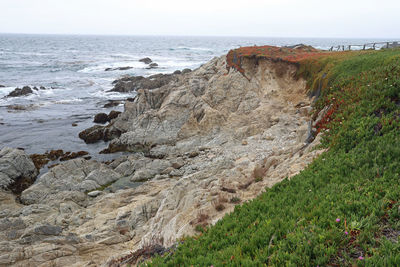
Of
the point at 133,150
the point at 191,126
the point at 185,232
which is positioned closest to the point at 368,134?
the point at 185,232

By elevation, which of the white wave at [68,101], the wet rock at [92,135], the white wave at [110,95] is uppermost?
the white wave at [110,95]

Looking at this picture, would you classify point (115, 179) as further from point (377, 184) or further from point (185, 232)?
point (377, 184)

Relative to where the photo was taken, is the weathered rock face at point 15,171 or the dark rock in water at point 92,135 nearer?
the weathered rock face at point 15,171

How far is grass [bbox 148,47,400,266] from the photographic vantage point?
6.05m

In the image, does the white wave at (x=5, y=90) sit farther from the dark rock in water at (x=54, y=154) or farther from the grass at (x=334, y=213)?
the grass at (x=334, y=213)

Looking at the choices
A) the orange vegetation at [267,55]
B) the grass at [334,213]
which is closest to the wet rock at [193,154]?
the grass at [334,213]

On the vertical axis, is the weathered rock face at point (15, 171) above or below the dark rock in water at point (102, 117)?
below

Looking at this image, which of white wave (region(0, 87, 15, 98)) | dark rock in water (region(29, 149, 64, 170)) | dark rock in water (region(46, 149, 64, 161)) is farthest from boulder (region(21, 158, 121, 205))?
white wave (region(0, 87, 15, 98))

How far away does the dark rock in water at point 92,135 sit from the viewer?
108 ft

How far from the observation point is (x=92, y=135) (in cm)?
3341

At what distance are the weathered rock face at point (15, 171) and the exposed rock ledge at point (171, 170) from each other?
213 centimetres

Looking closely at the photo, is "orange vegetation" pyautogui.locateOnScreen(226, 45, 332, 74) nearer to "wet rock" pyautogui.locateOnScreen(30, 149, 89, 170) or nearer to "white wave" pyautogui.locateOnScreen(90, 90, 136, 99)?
"wet rock" pyautogui.locateOnScreen(30, 149, 89, 170)

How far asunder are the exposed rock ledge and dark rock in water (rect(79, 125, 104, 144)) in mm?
1256

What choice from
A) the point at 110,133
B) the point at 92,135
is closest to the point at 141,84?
the point at 110,133
